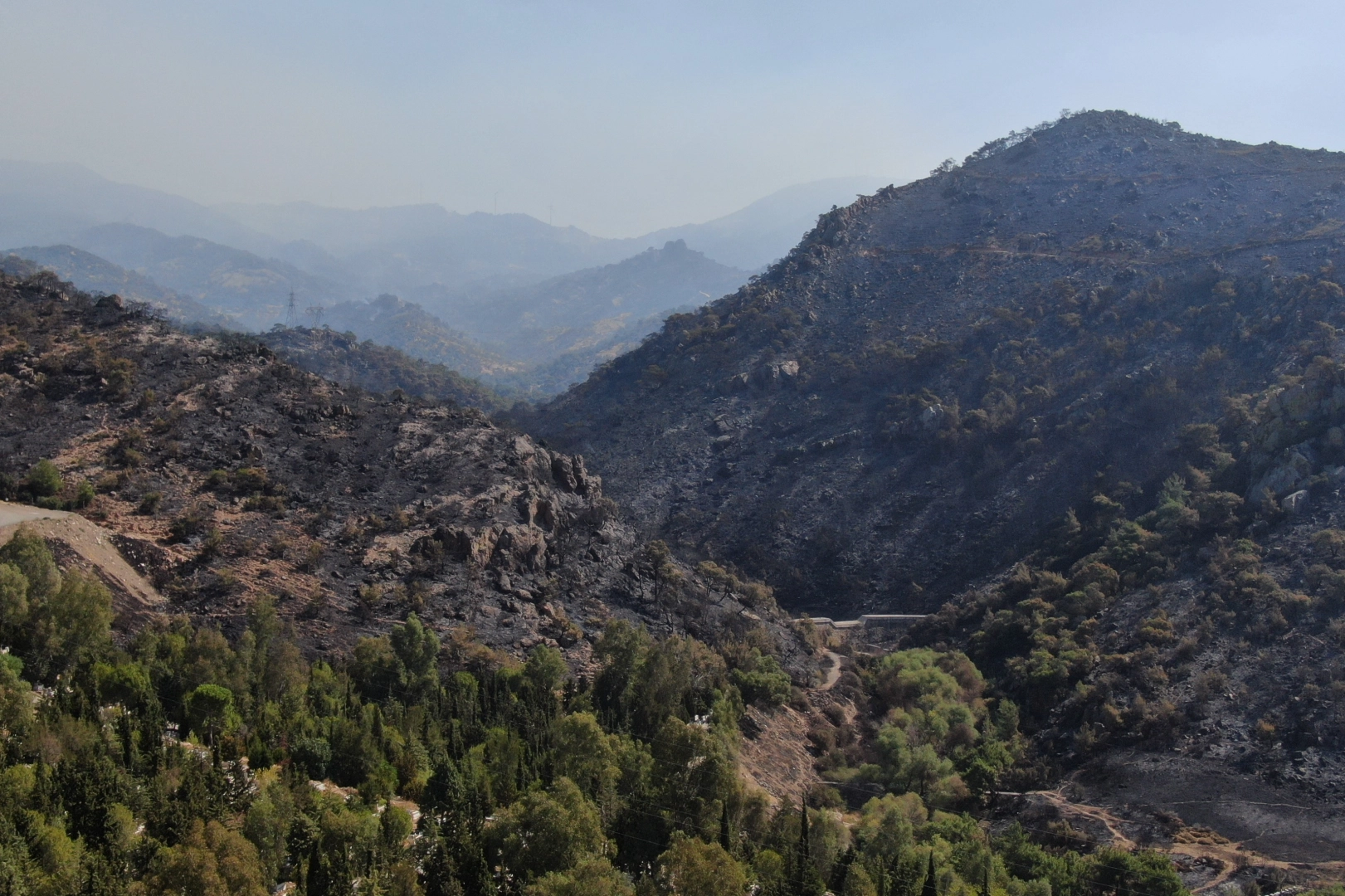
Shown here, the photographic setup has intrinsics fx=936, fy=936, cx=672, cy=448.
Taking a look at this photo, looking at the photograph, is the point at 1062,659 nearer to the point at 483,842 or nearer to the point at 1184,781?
the point at 1184,781

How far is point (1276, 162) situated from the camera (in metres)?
66.5

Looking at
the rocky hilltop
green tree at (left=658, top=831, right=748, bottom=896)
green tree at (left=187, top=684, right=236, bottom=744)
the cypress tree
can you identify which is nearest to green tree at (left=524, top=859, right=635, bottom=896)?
green tree at (left=658, top=831, right=748, bottom=896)

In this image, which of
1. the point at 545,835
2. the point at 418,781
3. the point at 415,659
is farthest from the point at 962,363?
the point at 545,835

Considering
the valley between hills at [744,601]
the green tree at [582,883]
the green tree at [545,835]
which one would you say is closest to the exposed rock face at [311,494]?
the valley between hills at [744,601]

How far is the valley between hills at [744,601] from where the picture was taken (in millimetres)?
17719

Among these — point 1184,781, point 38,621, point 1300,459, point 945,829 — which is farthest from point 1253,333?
point 38,621

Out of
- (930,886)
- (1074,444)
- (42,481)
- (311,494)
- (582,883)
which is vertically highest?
(1074,444)

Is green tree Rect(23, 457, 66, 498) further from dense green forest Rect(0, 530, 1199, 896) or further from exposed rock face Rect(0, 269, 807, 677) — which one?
dense green forest Rect(0, 530, 1199, 896)

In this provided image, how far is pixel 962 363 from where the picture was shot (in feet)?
184

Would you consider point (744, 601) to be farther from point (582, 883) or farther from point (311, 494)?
point (582, 883)

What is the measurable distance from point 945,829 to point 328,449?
23.9 metres

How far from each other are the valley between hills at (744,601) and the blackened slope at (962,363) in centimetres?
30

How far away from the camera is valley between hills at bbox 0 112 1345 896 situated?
1772 cm

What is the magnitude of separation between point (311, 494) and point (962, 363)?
129 feet
